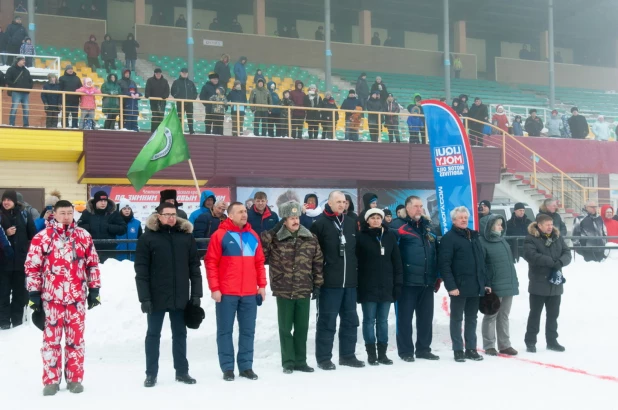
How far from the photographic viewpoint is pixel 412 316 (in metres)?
8.91

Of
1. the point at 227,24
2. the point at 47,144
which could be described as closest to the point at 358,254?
the point at 47,144

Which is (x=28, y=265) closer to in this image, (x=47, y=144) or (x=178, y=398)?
(x=178, y=398)

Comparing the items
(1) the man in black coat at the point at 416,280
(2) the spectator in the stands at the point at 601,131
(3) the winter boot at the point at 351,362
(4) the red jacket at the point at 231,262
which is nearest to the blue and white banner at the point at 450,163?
(1) the man in black coat at the point at 416,280

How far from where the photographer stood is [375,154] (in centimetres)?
2112

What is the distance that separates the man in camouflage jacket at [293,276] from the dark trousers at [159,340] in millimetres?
1089

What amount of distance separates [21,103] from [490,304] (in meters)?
12.1

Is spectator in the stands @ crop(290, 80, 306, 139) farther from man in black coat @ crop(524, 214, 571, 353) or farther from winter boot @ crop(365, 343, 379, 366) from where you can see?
winter boot @ crop(365, 343, 379, 366)

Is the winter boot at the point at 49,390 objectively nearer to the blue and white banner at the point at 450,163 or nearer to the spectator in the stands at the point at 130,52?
the blue and white banner at the point at 450,163

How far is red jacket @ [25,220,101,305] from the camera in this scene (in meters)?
7.06

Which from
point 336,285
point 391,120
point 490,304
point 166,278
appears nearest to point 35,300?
point 166,278

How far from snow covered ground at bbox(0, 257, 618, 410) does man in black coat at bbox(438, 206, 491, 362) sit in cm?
27

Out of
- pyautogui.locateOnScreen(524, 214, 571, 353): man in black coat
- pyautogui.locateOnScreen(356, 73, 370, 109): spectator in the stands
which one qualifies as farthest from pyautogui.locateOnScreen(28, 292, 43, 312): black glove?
pyautogui.locateOnScreen(356, 73, 370, 109): spectator in the stands

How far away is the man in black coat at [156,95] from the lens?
18.4m

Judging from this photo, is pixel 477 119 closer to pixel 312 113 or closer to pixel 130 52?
pixel 312 113
